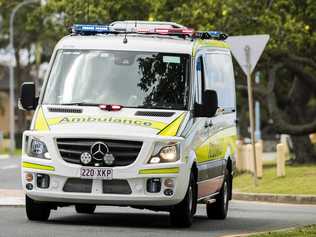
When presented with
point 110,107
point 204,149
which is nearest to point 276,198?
point 204,149

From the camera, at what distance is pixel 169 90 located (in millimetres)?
14797

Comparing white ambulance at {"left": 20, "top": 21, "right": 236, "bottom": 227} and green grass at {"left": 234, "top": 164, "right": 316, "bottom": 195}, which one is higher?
white ambulance at {"left": 20, "top": 21, "right": 236, "bottom": 227}

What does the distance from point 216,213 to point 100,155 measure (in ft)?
11.6

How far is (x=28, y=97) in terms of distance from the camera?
14.8 meters

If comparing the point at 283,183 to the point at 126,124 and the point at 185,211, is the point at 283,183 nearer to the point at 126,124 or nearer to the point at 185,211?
the point at 185,211

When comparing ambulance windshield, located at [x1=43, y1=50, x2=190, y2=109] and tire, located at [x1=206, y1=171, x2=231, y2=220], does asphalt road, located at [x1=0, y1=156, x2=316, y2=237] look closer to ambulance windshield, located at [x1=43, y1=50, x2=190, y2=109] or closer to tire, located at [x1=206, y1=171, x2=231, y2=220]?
tire, located at [x1=206, y1=171, x2=231, y2=220]

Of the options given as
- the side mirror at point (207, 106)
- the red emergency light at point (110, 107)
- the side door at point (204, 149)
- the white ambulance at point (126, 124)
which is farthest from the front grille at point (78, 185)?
the side mirror at point (207, 106)

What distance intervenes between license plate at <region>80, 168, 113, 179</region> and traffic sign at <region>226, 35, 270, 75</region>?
1032 centimetres

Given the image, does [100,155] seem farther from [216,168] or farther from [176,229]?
[216,168]

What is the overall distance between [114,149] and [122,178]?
0.36m

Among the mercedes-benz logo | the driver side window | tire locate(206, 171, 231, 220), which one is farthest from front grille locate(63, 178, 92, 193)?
tire locate(206, 171, 231, 220)

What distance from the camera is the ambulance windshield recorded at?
48.1 feet

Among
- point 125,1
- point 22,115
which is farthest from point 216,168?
point 22,115

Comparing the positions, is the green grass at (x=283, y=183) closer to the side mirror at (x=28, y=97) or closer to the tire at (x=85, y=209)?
the tire at (x=85, y=209)
